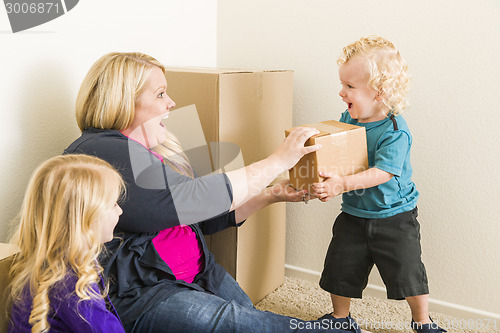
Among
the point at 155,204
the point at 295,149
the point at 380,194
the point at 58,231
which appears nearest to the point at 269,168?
the point at 295,149

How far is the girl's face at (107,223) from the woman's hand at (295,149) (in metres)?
0.43

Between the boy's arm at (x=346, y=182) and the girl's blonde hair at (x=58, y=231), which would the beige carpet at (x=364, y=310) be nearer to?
the boy's arm at (x=346, y=182)

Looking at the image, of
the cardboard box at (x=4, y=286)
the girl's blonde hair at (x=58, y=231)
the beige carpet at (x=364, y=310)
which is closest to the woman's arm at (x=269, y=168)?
the girl's blonde hair at (x=58, y=231)

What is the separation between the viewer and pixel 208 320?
1.06 meters

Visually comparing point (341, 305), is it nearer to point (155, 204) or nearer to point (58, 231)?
point (155, 204)

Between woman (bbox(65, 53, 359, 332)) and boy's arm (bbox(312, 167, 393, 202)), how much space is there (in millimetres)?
115

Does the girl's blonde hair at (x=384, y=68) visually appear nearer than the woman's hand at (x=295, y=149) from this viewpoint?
No

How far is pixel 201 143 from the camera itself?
4.91ft

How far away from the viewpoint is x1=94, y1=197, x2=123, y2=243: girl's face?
97 centimetres

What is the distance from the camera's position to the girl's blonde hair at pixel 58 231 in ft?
2.98

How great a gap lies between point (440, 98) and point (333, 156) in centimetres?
55

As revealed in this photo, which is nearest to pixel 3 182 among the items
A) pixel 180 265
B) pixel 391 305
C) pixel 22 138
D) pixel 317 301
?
pixel 22 138

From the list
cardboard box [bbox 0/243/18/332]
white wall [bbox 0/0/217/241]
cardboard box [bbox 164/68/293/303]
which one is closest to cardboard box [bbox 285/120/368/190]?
cardboard box [bbox 164/68/293/303]

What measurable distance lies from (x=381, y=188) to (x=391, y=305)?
570 millimetres
